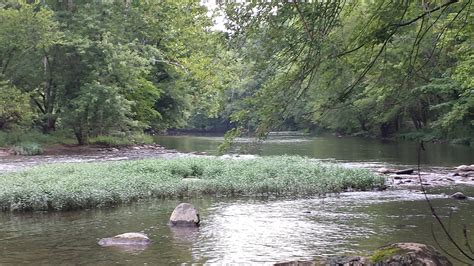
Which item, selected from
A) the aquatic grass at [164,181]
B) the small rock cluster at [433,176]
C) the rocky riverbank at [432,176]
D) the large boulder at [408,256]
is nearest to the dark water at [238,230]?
the aquatic grass at [164,181]

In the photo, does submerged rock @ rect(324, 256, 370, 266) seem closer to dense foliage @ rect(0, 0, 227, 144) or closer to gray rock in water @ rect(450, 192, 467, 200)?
gray rock in water @ rect(450, 192, 467, 200)

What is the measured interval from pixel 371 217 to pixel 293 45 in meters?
7.95

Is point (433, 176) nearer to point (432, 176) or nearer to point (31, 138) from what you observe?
point (432, 176)

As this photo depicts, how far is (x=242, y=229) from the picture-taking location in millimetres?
11359

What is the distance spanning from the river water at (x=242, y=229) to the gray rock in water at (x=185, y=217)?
0.27 m

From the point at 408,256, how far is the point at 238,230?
5.29 m

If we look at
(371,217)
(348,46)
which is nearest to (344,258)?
(348,46)

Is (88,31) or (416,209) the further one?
(88,31)

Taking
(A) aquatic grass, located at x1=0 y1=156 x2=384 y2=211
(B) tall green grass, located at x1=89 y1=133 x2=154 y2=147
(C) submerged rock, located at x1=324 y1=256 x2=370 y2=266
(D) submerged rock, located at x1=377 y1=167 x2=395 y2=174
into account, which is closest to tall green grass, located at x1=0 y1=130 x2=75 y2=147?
(B) tall green grass, located at x1=89 y1=133 x2=154 y2=147

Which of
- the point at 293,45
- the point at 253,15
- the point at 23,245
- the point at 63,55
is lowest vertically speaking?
the point at 23,245

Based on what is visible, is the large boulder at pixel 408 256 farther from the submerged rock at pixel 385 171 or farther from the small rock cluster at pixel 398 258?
the submerged rock at pixel 385 171

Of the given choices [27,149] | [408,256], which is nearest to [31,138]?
[27,149]

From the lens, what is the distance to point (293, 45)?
5.51m

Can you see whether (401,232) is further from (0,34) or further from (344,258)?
(0,34)
